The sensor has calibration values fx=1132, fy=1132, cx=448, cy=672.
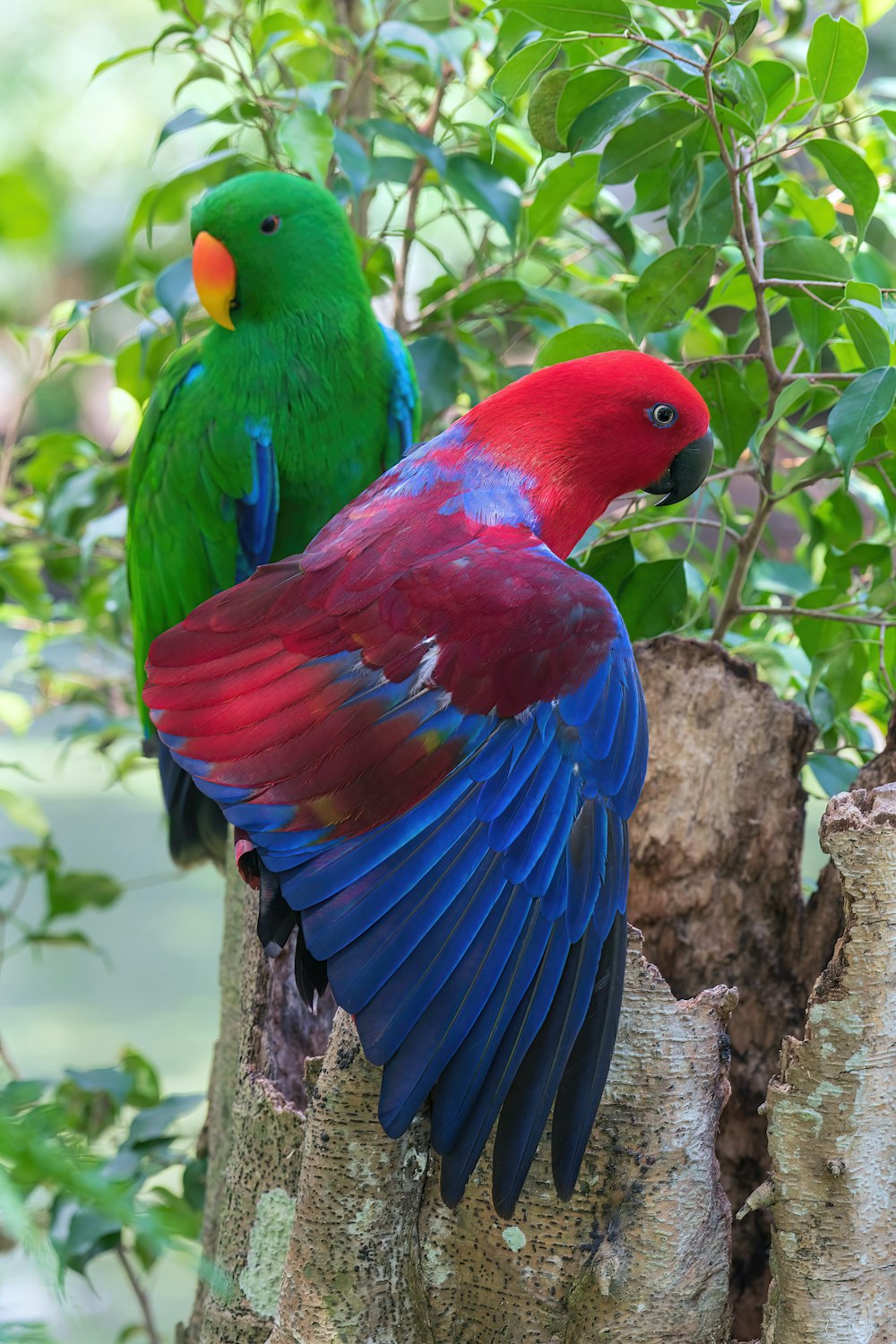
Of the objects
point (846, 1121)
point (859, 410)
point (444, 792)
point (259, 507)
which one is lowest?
point (846, 1121)

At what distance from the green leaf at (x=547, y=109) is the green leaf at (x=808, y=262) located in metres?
0.17

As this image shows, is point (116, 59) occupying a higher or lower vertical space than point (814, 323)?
higher

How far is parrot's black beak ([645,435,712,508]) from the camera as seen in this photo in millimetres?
800

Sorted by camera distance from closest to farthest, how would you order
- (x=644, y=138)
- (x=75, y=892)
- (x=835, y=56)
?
1. (x=835, y=56)
2. (x=644, y=138)
3. (x=75, y=892)

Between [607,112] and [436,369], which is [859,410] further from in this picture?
[436,369]

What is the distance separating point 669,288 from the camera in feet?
2.64

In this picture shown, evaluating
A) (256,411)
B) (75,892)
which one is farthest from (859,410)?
(75,892)

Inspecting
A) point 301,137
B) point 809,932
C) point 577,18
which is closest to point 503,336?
point 301,137

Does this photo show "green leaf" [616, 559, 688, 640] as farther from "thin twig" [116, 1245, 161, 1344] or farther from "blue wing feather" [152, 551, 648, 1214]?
"thin twig" [116, 1245, 161, 1344]

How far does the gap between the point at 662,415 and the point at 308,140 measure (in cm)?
36

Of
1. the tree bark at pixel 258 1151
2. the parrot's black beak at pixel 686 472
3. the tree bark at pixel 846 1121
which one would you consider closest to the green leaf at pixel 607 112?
the parrot's black beak at pixel 686 472

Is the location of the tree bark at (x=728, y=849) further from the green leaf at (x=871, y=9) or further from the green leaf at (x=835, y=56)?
the green leaf at (x=871, y=9)

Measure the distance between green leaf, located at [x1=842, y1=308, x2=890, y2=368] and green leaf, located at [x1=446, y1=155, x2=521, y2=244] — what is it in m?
0.39

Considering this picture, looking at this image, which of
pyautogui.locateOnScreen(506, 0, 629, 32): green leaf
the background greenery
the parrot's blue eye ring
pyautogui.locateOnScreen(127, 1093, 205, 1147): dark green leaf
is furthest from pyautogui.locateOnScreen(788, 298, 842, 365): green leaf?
pyautogui.locateOnScreen(127, 1093, 205, 1147): dark green leaf
